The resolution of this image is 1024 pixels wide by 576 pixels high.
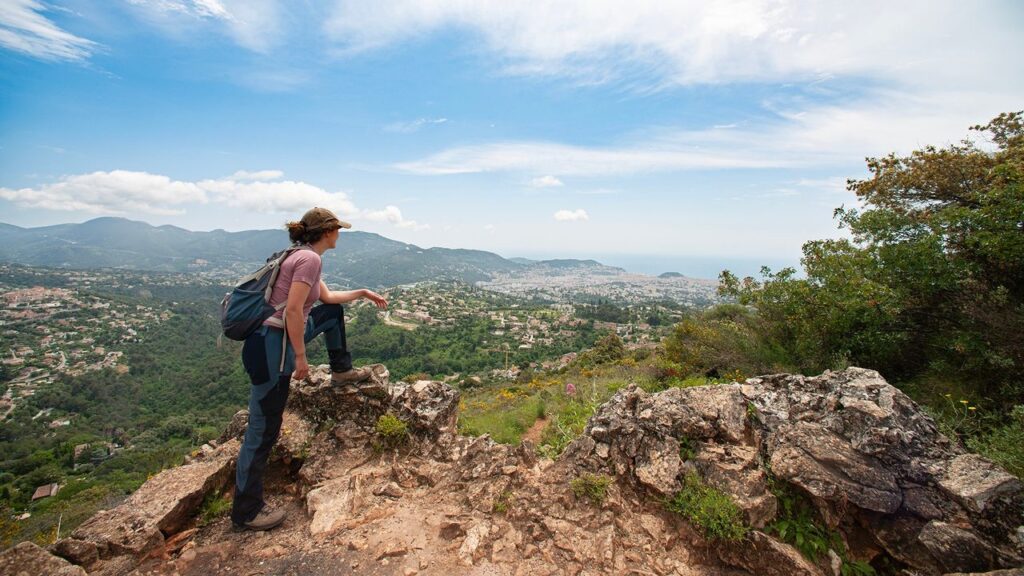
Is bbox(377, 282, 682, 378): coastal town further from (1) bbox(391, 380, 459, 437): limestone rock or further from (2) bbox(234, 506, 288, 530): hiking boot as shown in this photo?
(2) bbox(234, 506, 288, 530): hiking boot

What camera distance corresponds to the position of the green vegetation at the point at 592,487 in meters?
3.49

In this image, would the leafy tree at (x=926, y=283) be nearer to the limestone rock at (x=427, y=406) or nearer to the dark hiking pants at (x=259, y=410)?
the limestone rock at (x=427, y=406)

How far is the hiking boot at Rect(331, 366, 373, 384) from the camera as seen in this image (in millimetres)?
4570

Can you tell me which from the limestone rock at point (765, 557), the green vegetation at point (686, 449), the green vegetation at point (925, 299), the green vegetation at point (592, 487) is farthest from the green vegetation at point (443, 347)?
the limestone rock at point (765, 557)

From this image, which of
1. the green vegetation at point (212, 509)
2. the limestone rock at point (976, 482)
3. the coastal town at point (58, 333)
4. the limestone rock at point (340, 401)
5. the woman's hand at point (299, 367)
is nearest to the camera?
the limestone rock at point (976, 482)

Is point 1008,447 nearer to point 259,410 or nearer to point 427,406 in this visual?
point 427,406

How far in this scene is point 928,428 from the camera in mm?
3285

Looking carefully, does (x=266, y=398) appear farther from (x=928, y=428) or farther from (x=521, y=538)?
(x=928, y=428)

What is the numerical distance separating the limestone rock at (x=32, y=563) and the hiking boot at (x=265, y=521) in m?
0.98

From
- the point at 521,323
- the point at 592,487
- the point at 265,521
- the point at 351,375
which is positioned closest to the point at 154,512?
the point at 265,521

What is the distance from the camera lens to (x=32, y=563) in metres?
2.51

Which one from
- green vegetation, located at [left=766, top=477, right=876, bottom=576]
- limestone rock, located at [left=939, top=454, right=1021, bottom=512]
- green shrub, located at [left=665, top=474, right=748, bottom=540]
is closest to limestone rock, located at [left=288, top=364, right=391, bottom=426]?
green shrub, located at [left=665, top=474, right=748, bottom=540]

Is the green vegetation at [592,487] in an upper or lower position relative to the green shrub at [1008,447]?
lower

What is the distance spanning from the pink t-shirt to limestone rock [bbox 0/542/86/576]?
198 cm
